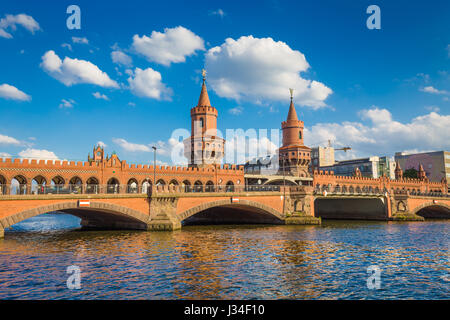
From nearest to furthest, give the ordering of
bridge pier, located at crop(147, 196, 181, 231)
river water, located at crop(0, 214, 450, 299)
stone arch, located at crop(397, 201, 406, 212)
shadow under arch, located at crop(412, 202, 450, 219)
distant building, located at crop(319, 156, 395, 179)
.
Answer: river water, located at crop(0, 214, 450, 299) < bridge pier, located at crop(147, 196, 181, 231) < stone arch, located at crop(397, 201, 406, 212) < shadow under arch, located at crop(412, 202, 450, 219) < distant building, located at crop(319, 156, 395, 179)

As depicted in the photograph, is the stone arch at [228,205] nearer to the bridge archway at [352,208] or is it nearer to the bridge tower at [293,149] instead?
the bridge archway at [352,208]

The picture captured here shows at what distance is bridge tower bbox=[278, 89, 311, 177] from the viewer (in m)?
97.7

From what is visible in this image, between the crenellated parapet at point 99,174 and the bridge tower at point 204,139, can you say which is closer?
the crenellated parapet at point 99,174

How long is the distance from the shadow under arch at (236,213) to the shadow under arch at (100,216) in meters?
5.84

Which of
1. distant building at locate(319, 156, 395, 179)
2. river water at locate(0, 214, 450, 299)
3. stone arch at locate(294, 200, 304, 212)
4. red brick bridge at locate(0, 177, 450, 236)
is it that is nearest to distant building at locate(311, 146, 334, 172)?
distant building at locate(319, 156, 395, 179)

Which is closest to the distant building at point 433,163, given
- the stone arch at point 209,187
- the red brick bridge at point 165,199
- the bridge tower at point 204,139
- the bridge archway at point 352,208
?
the red brick bridge at point 165,199

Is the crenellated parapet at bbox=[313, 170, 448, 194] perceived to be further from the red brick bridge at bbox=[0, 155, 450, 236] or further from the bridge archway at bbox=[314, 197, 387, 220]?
the red brick bridge at bbox=[0, 155, 450, 236]

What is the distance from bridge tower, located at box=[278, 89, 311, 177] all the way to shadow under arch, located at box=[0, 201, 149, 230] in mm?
57516

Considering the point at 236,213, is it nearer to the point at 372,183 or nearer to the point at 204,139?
the point at 204,139

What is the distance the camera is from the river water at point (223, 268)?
1784cm

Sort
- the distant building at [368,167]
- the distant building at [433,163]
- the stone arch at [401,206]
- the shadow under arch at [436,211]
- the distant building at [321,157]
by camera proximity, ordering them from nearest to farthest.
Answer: the stone arch at [401,206]
the shadow under arch at [436,211]
the distant building at [433,163]
the distant building at [368,167]
the distant building at [321,157]

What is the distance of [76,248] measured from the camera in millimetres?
30891
